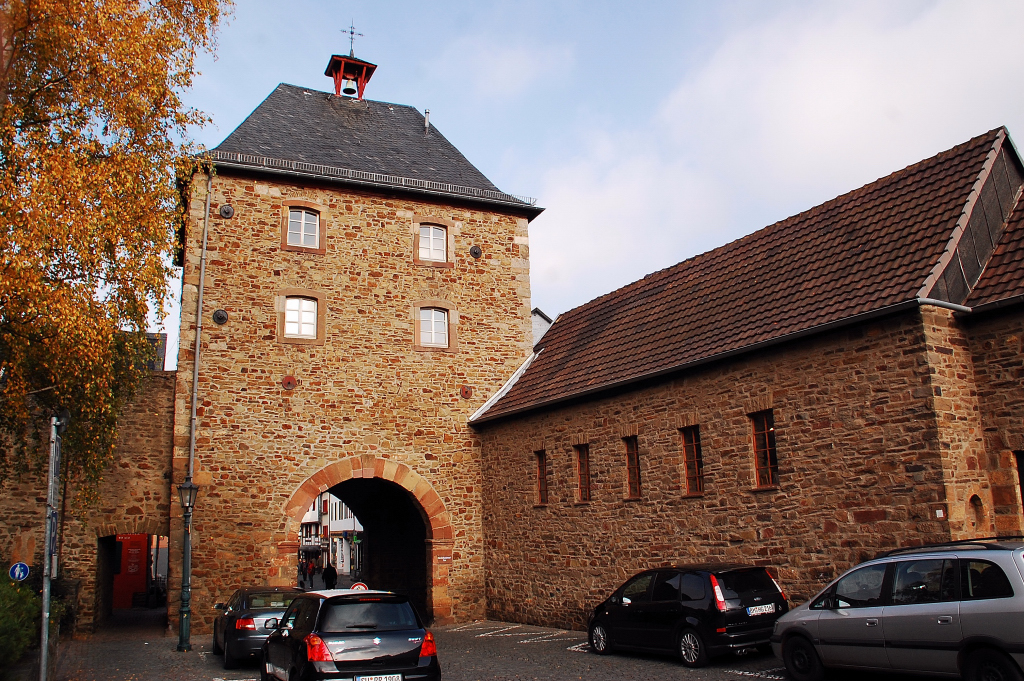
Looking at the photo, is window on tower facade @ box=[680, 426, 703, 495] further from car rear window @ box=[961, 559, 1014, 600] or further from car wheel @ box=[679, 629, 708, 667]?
car rear window @ box=[961, 559, 1014, 600]

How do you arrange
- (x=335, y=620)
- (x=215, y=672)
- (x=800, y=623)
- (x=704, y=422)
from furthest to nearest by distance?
1. (x=704, y=422)
2. (x=215, y=672)
3. (x=800, y=623)
4. (x=335, y=620)

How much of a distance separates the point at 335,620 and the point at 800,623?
486 centimetres

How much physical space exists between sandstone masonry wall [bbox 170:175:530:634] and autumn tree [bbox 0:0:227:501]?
5437 millimetres

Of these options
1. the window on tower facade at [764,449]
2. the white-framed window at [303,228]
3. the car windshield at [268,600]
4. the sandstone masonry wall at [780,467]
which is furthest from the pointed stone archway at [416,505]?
the window on tower facade at [764,449]

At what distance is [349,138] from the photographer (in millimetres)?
21172

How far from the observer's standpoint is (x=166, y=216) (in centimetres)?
1138

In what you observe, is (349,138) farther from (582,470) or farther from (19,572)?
(19,572)

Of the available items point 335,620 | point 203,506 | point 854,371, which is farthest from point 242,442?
point 854,371

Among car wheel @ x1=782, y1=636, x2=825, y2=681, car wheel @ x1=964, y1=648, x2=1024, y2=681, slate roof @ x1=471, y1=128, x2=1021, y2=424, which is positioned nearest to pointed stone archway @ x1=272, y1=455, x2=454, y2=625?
slate roof @ x1=471, y1=128, x2=1021, y2=424

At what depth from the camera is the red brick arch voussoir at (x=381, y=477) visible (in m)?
17.7

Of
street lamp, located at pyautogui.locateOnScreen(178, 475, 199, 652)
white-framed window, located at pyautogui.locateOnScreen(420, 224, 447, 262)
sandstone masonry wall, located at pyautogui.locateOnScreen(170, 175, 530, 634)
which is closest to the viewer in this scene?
street lamp, located at pyautogui.locateOnScreen(178, 475, 199, 652)

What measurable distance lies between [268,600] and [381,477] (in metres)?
5.78

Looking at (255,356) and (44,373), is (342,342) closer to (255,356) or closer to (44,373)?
(255,356)

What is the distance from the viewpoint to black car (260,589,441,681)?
301 inches
